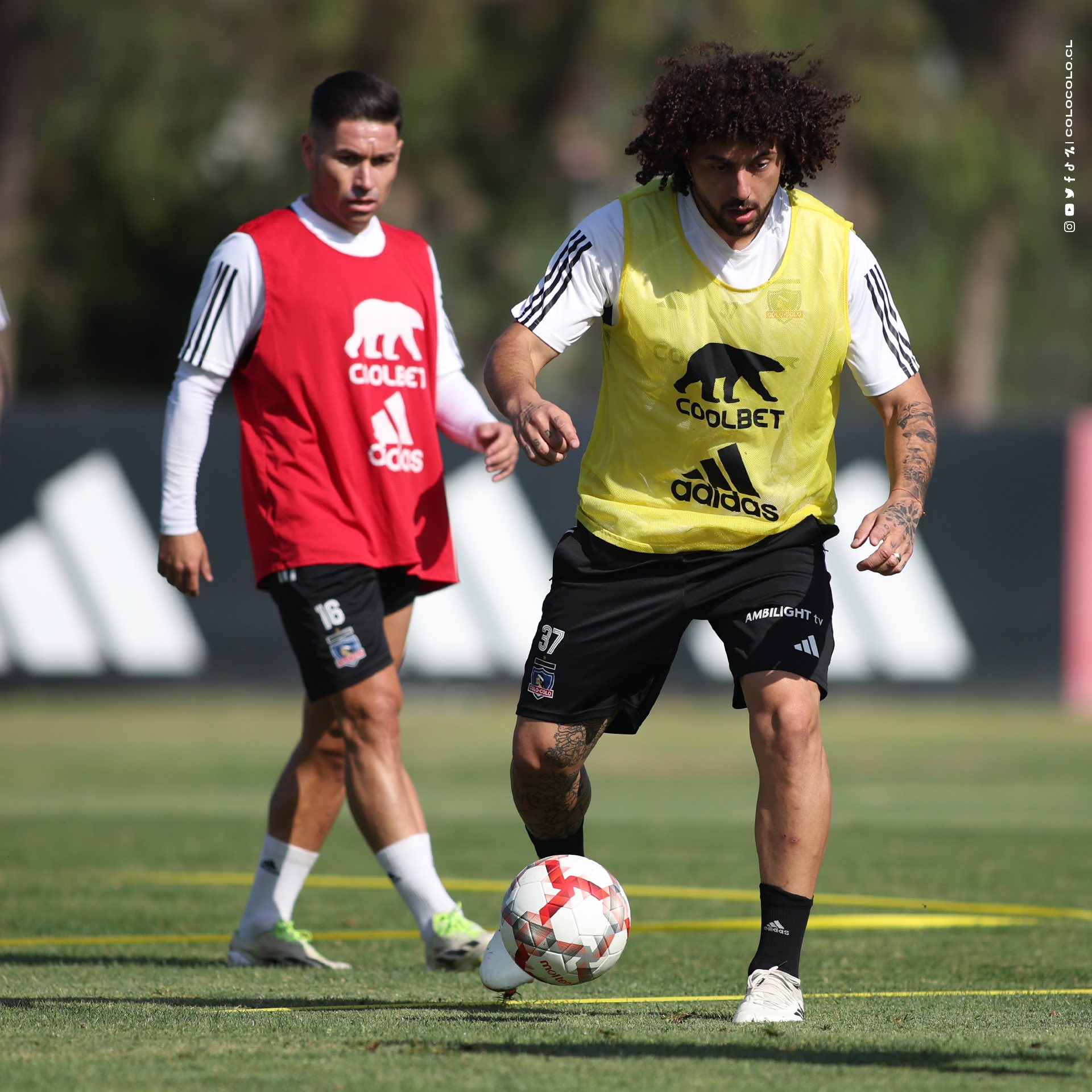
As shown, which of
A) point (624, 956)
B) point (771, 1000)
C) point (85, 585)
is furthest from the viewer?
point (85, 585)

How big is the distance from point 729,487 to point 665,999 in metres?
1.42

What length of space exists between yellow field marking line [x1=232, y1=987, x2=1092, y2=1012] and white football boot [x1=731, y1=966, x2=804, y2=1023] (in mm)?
355

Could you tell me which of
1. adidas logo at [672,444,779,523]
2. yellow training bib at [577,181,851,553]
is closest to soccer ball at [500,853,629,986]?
yellow training bib at [577,181,851,553]

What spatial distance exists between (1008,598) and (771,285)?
14.9 metres

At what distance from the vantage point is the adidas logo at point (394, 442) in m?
6.12

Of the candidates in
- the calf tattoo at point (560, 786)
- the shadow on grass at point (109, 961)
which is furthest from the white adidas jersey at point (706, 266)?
the shadow on grass at point (109, 961)

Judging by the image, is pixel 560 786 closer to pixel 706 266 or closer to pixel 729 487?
pixel 729 487

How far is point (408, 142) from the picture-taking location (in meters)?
23.8

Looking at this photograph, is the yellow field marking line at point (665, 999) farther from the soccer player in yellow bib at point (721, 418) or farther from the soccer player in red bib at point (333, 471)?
the soccer player in red bib at point (333, 471)

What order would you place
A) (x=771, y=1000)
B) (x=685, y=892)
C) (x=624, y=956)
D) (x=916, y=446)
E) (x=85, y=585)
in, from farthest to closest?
(x=85, y=585) < (x=685, y=892) < (x=624, y=956) < (x=916, y=446) < (x=771, y=1000)

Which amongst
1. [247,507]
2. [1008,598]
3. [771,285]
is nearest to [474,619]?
[1008,598]

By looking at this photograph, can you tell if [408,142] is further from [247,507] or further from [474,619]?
[247,507]

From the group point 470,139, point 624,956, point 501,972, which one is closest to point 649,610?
point 501,972

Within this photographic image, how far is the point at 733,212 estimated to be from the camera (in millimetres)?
4965
